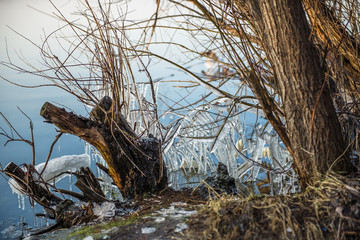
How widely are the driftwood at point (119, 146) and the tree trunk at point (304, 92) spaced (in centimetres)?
93

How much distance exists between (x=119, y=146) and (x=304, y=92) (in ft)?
3.61

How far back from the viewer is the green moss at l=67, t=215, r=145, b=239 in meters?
1.66

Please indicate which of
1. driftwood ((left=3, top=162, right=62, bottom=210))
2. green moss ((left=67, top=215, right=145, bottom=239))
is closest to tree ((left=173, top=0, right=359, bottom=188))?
green moss ((left=67, top=215, right=145, bottom=239))

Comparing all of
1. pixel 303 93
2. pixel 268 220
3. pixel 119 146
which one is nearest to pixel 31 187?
pixel 119 146

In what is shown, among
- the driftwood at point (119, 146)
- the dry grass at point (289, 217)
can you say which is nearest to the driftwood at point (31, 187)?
the driftwood at point (119, 146)

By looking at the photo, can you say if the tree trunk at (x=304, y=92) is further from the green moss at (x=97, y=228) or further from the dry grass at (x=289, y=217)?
the green moss at (x=97, y=228)

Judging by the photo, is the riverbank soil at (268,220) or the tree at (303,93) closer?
the riverbank soil at (268,220)

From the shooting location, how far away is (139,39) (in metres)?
2.09

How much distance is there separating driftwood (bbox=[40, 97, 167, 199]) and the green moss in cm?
33

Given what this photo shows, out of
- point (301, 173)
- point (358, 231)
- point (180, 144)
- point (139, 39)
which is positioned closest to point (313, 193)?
point (301, 173)

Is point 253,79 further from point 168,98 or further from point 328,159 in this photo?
point 168,98

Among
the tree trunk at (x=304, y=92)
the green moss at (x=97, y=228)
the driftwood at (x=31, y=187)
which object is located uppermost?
the tree trunk at (x=304, y=92)

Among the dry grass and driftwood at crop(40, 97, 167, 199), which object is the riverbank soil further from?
driftwood at crop(40, 97, 167, 199)

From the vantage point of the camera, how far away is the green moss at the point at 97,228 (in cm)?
166
